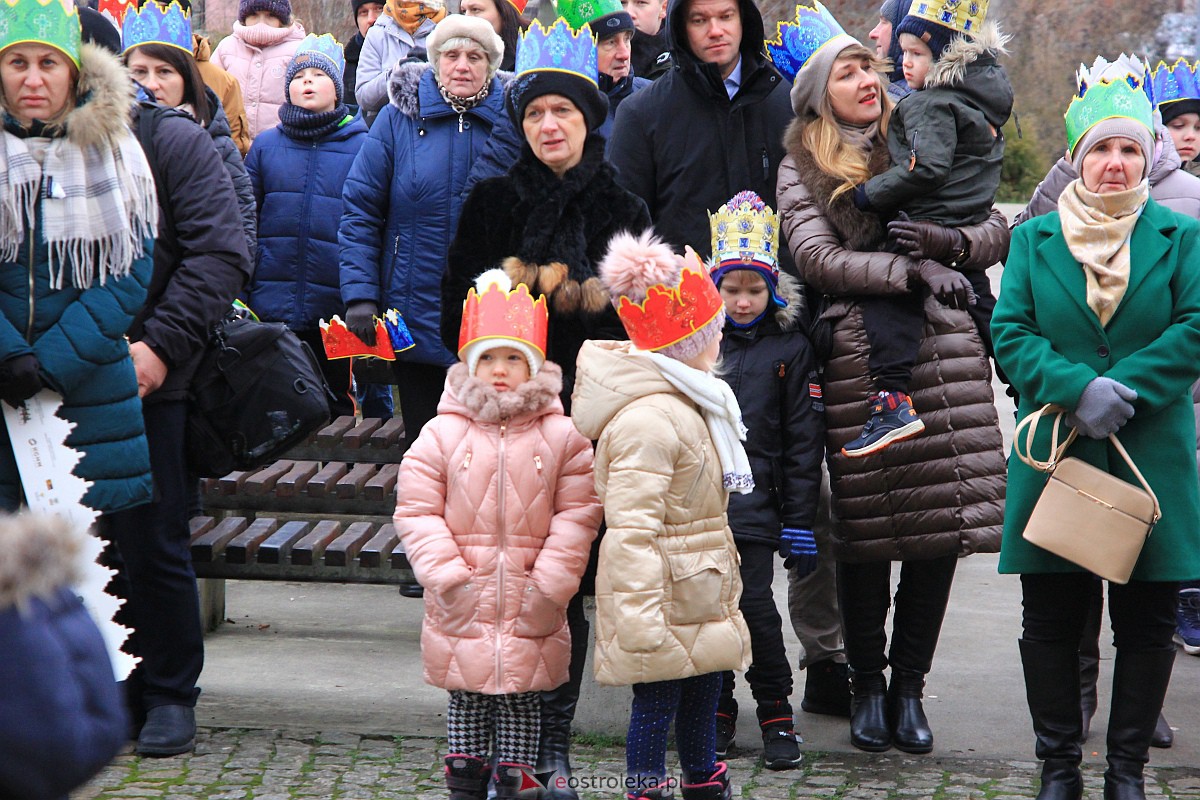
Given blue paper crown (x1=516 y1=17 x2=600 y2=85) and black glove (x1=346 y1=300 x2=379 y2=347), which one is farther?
A: black glove (x1=346 y1=300 x2=379 y2=347)

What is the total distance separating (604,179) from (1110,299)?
148 cm

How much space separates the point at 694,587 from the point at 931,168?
1.50 m

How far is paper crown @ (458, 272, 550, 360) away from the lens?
12.8 ft

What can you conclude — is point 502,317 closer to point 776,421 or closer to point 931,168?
point 776,421

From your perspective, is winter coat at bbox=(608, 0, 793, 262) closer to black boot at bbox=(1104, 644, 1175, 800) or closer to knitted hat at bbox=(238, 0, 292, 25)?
black boot at bbox=(1104, 644, 1175, 800)

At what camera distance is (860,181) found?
4.53 meters

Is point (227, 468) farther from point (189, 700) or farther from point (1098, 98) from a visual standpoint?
point (1098, 98)

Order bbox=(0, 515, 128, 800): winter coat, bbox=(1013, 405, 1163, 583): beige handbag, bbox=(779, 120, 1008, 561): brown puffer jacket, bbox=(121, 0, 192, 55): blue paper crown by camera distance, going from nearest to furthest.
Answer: bbox=(0, 515, 128, 800): winter coat → bbox=(1013, 405, 1163, 583): beige handbag → bbox=(779, 120, 1008, 561): brown puffer jacket → bbox=(121, 0, 192, 55): blue paper crown

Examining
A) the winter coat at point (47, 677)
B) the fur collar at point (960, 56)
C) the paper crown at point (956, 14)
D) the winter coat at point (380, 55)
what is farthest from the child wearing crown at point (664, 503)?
the winter coat at point (380, 55)

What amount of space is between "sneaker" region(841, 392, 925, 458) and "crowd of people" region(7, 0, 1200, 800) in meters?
0.01

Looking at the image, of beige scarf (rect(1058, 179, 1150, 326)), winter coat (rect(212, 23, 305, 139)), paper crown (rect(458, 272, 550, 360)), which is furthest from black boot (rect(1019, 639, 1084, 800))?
winter coat (rect(212, 23, 305, 139))

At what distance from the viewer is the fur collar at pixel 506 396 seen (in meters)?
3.87

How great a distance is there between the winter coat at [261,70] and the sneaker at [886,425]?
13.7 ft

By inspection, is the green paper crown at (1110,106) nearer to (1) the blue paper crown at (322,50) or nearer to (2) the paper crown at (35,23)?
(2) the paper crown at (35,23)
